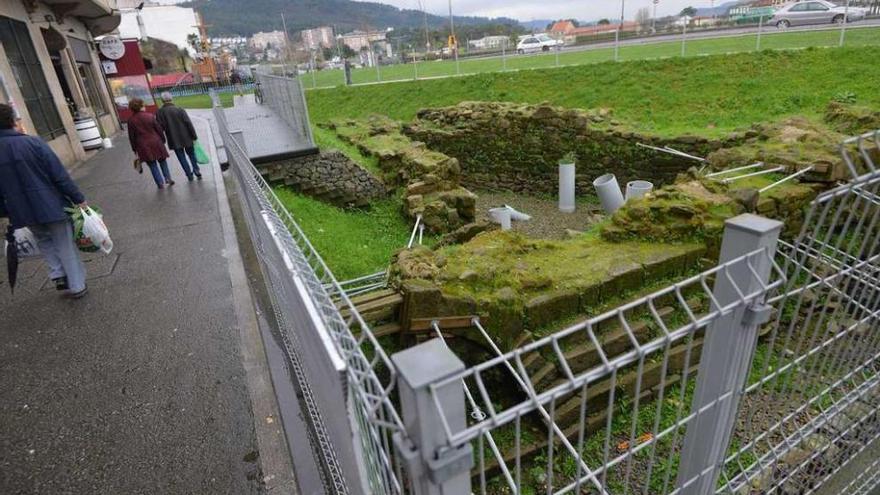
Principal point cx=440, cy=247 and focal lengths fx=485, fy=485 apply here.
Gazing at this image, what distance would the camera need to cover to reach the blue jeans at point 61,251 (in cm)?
490

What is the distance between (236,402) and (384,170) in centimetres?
796

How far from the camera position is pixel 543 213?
12086 millimetres

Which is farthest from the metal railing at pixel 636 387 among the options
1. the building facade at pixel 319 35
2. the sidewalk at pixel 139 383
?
the building facade at pixel 319 35

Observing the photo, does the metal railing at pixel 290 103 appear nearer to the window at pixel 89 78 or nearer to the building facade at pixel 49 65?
the building facade at pixel 49 65

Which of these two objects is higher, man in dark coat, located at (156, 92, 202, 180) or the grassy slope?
man in dark coat, located at (156, 92, 202, 180)

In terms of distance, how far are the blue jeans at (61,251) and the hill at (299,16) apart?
158m

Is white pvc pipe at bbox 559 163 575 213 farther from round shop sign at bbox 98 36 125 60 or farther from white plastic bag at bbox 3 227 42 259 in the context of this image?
round shop sign at bbox 98 36 125 60

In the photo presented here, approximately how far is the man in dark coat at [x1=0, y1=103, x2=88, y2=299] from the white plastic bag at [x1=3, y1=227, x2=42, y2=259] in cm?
5

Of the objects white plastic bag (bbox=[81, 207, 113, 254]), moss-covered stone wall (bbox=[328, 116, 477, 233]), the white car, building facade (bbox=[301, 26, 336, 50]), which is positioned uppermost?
building facade (bbox=[301, 26, 336, 50])

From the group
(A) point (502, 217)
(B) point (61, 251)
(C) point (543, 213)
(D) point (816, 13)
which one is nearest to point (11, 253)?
(B) point (61, 251)

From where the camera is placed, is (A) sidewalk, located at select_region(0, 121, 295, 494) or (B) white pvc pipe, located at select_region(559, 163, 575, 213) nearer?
(A) sidewalk, located at select_region(0, 121, 295, 494)


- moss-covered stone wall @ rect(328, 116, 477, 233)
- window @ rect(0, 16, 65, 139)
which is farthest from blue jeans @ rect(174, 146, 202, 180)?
window @ rect(0, 16, 65, 139)

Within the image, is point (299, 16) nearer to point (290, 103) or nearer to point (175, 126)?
point (290, 103)

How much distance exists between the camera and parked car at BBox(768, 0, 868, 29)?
19.4m
